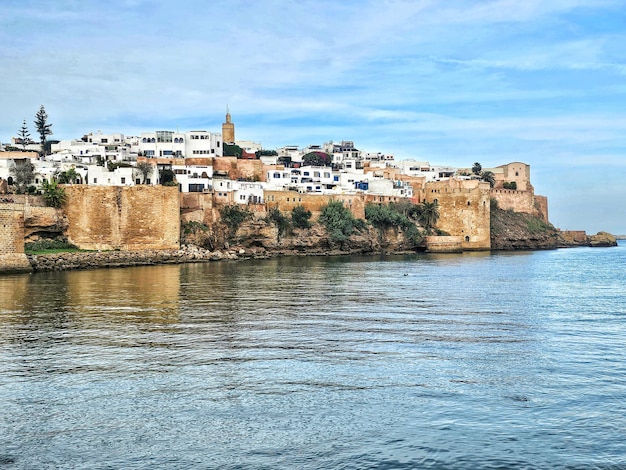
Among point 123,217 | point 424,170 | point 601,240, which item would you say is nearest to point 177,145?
point 123,217

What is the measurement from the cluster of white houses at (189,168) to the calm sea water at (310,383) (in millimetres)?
22296

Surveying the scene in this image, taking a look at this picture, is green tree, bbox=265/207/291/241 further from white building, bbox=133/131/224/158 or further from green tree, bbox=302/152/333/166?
green tree, bbox=302/152/333/166

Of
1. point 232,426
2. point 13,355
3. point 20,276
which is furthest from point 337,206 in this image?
point 232,426

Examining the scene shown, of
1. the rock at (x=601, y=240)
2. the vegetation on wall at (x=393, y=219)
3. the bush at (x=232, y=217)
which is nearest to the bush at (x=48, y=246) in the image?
the bush at (x=232, y=217)

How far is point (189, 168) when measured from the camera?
4484 cm

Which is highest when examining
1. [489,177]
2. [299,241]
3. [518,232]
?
[489,177]

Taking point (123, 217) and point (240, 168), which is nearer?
point (123, 217)

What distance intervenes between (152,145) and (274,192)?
10.7m

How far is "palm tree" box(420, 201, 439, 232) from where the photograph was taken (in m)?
53.9

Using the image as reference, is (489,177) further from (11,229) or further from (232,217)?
(11,229)

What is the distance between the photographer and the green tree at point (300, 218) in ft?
149

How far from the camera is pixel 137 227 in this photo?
37031mm

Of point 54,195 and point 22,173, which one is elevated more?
point 22,173

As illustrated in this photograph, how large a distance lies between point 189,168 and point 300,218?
7527 millimetres
